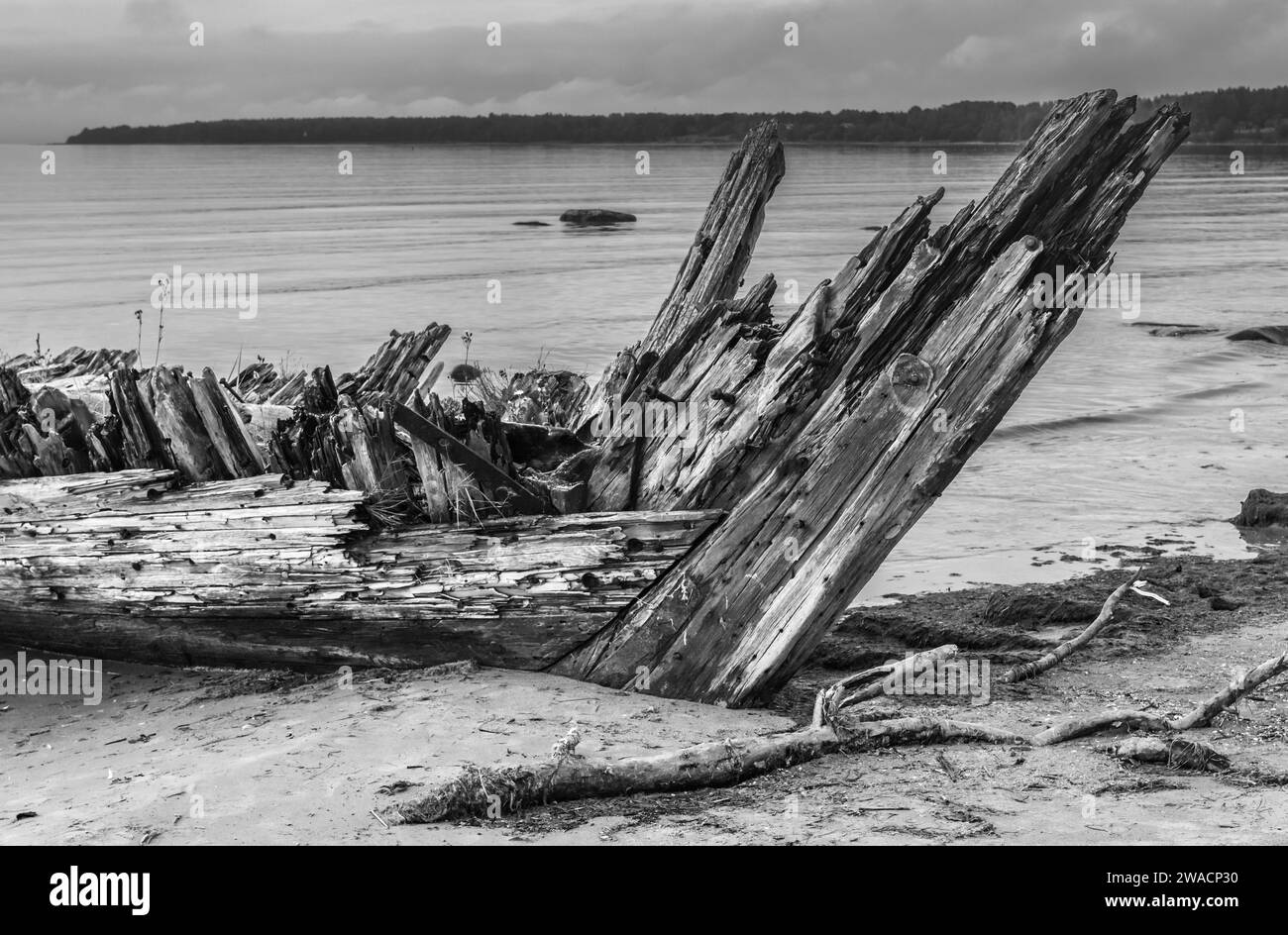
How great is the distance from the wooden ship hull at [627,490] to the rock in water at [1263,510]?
4849 millimetres

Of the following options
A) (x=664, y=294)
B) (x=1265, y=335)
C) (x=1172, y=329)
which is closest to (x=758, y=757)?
(x=1265, y=335)

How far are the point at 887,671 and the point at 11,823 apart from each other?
132 inches

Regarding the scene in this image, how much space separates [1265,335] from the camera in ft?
63.0

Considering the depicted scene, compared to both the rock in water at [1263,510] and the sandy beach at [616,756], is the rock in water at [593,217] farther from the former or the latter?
the sandy beach at [616,756]

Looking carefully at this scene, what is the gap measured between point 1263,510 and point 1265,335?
469 inches

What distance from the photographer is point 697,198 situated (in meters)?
64.8

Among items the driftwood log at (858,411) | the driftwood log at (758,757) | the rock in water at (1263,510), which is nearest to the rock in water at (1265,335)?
the rock in water at (1263,510)

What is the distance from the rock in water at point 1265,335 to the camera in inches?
754

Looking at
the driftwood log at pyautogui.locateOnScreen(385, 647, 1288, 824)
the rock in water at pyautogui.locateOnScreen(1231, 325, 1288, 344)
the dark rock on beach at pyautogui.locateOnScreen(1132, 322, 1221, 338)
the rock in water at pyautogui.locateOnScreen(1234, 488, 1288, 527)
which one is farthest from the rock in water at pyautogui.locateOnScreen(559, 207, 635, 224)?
the driftwood log at pyautogui.locateOnScreen(385, 647, 1288, 824)

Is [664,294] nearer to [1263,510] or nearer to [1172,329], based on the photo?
[1172,329]

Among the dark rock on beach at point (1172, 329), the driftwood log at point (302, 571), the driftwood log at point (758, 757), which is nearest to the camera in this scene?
the driftwood log at point (758, 757)
